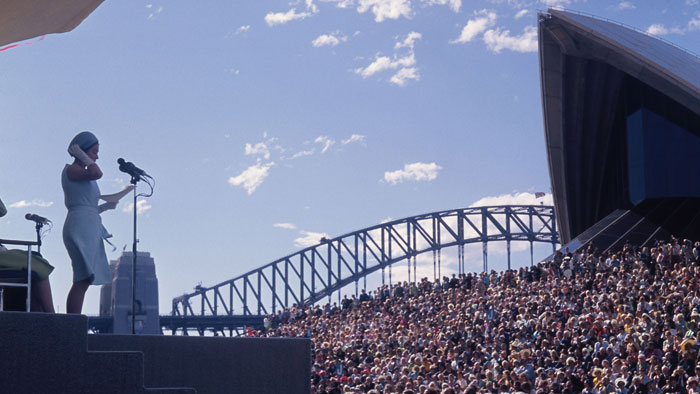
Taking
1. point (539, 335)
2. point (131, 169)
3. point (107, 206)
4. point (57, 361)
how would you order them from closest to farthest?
point (57, 361)
point (107, 206)
point (131, 169)
point (539, 335)

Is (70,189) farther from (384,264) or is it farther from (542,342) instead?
(384,264)

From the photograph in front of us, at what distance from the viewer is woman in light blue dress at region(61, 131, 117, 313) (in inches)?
304

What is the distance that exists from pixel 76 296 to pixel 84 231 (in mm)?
612

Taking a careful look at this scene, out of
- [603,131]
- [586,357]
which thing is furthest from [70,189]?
[603,131]

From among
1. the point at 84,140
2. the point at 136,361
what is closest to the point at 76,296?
the point at 136,361

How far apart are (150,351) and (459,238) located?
245 ft

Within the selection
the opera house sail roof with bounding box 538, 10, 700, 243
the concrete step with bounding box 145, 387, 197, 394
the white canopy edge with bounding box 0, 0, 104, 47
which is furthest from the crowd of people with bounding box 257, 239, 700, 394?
the opera house sail roof with bounding box 538, 10, 700, 243

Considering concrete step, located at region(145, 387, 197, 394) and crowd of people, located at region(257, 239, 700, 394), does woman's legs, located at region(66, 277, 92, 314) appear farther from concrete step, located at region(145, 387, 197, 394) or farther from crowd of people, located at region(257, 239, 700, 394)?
crowd of people, located at region(257, 239, 700, 394)

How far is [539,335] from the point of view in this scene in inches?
691

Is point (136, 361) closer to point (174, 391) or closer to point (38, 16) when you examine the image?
point (174, 391)

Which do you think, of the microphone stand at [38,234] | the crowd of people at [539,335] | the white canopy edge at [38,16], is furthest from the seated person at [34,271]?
the crowd of people at [539,335]

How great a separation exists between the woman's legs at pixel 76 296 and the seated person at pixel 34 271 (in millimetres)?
233

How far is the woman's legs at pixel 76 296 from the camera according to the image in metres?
7.69

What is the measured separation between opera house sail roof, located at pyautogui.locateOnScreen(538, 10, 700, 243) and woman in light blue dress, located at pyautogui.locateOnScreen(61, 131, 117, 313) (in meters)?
26.3
